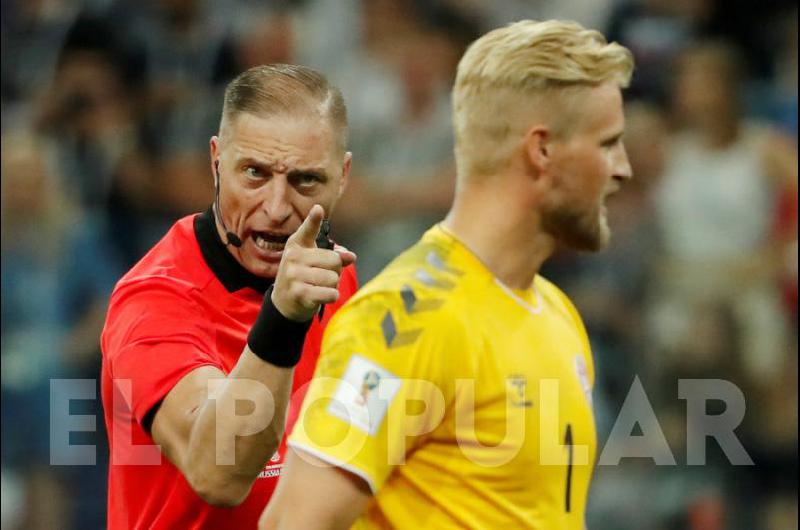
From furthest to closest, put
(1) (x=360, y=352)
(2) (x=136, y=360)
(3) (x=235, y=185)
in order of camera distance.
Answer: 1. (3) (x=235, y=185)
2. (2) (x=136, y=360)
3. (1) (x=360, y=352)

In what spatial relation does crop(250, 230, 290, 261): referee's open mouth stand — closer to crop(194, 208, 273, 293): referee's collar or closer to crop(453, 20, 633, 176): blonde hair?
crop(194, 208, 273, 293): referee's collar

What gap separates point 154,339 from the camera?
132 inches

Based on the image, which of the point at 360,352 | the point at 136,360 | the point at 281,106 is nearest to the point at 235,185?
the point at 281,106

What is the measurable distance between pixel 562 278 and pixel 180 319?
334 cm

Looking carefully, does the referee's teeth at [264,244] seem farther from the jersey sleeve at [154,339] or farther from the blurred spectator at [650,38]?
the blurred spectator at [650,38]

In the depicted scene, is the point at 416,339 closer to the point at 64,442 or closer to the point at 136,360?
the point at 136,360

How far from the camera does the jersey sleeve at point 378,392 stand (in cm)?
259

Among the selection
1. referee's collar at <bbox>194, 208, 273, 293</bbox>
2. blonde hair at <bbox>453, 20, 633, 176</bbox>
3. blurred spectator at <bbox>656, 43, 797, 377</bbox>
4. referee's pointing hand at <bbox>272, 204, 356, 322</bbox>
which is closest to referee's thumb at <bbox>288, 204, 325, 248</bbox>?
referee's pointing hand at <bbox>272, 204, 356, 322</bbox>

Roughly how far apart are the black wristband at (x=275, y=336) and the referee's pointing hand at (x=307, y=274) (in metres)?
0.02

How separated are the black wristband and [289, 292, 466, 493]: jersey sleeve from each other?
402mm

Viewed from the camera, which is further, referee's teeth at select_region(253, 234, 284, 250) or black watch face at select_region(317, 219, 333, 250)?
referee's teeth at select_region(253, 234, 284, 250)

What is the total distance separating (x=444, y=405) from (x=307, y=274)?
0.52m

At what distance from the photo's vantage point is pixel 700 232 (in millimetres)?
6367

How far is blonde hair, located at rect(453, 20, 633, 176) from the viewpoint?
2.80 metres
